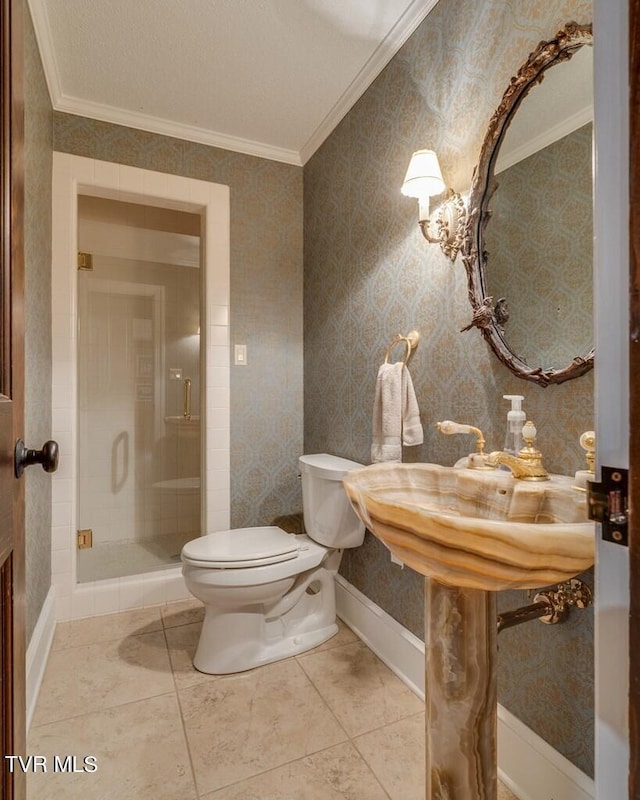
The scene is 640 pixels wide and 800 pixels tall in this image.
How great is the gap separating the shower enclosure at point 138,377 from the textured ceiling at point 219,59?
0.89m

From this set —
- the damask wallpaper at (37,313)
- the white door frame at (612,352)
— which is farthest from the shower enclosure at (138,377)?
the white door frame at (612,352)

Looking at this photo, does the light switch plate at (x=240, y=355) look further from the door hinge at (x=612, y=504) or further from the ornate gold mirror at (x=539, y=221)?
the door hinge at (x=612, y=504)

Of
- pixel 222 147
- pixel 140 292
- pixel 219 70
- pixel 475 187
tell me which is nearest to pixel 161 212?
pixel 140 292

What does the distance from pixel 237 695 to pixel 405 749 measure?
589mm

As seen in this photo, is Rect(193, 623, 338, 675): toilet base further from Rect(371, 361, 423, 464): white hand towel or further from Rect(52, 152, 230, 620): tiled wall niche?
Rect(371, 361, 423, 464): white hand towel

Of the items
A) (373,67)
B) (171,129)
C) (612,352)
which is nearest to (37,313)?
(171,129)

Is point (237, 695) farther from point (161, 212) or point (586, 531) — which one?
point (161, 212)

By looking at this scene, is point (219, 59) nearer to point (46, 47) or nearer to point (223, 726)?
point (46, 47)

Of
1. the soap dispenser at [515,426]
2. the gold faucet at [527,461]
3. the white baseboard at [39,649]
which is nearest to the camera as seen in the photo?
the gold faucet at [527,461]

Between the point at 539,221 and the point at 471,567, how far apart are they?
899 mm

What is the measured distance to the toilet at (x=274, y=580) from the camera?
1.57m

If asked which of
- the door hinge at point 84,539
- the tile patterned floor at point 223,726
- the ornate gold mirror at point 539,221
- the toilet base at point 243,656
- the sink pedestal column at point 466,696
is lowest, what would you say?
the tile patterned floor at point 223,726

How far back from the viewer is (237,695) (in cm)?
149

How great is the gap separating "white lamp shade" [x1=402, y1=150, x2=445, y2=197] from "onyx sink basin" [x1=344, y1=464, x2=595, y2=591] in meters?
0.89
